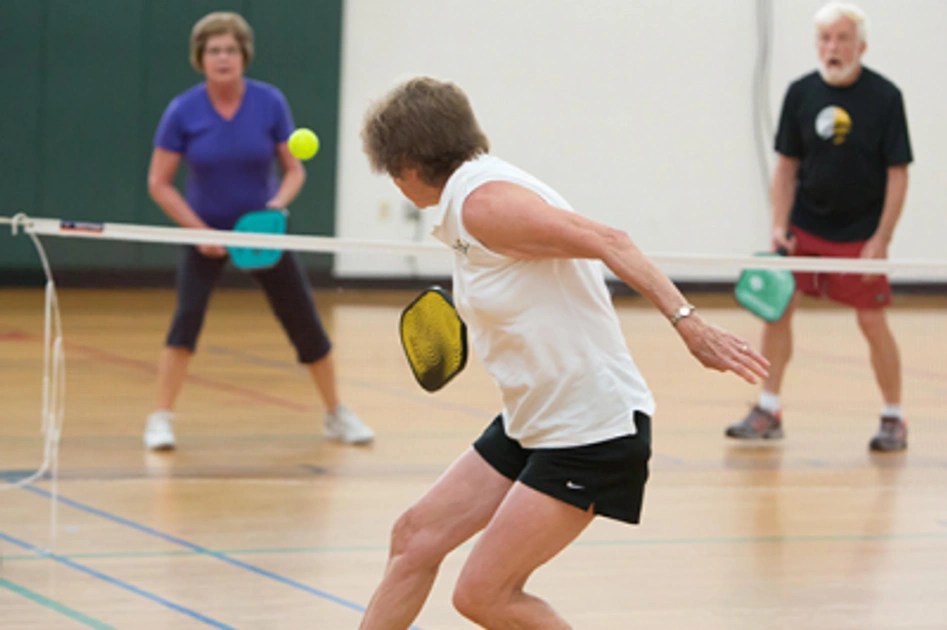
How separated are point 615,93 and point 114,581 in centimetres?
1053

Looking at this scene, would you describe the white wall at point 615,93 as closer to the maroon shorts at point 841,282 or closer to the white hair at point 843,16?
the maroon shorts at point 841,282

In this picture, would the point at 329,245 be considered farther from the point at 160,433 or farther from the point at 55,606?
the point at 55,606

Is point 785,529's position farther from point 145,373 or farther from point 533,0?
point 533,0

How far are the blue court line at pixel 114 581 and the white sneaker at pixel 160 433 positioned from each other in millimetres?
1605

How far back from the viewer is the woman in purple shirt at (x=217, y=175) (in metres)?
6.84

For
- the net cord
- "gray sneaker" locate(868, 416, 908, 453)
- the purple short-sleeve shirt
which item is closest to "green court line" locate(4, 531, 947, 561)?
the net cord

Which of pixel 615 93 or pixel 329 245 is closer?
pixel 329 245

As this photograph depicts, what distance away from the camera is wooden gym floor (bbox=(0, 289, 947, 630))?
15.2ft

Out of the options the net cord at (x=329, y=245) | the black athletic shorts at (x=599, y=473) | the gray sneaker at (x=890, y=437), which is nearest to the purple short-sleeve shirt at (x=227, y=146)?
the net cord at (x=329, y=245)

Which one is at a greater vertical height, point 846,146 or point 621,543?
point 846,146

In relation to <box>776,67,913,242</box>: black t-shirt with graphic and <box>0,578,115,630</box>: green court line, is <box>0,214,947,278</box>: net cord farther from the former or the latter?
<box>0,578,115,630</box>: green court line

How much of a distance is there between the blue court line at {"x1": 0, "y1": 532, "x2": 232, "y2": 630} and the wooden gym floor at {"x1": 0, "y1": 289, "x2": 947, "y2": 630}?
1cm

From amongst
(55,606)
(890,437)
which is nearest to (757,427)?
(890,437)

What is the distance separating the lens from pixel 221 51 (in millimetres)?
6828
